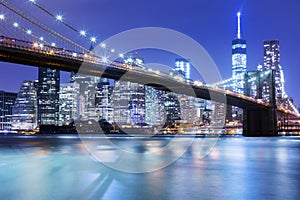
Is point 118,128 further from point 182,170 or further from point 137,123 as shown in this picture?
point 182,170

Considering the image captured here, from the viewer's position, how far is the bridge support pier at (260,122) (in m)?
70.1

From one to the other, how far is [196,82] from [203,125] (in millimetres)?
70447

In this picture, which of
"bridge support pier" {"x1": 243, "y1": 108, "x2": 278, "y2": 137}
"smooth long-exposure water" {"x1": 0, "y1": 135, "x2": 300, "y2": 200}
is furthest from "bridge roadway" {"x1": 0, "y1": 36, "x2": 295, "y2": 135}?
"smooth long-exposure water" {"x1": 0, "y1": 135, "x2": 300, "y2": 200}

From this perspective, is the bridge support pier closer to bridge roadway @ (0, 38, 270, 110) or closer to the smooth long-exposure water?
bridge roadway @ (0, 38, 270, 110)

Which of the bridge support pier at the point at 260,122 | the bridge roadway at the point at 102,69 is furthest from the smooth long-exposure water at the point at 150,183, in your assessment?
the bridge support pier at the point at 260,122

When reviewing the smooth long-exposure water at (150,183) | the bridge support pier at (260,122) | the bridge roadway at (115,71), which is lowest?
the smooth long-exposure water at (150,183)

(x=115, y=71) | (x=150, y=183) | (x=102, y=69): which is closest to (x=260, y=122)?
(x=115, y=71)

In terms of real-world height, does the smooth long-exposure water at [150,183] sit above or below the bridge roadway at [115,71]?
below

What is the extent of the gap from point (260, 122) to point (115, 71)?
30.2 m

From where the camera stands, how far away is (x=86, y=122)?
5502 inches

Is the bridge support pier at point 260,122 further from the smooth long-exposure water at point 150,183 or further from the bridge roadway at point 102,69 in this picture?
the smooth long-exposure water at point 150,183

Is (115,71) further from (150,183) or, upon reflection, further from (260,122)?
(150,183)

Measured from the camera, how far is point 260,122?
7088 centimetres

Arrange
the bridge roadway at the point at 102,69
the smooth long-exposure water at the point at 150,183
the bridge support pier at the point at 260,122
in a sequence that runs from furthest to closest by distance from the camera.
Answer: the bridge support pier at the point at 260,122 < the bridge roadway at the point at 102,69 < the smooth long-exposure water at the point at 150,183
